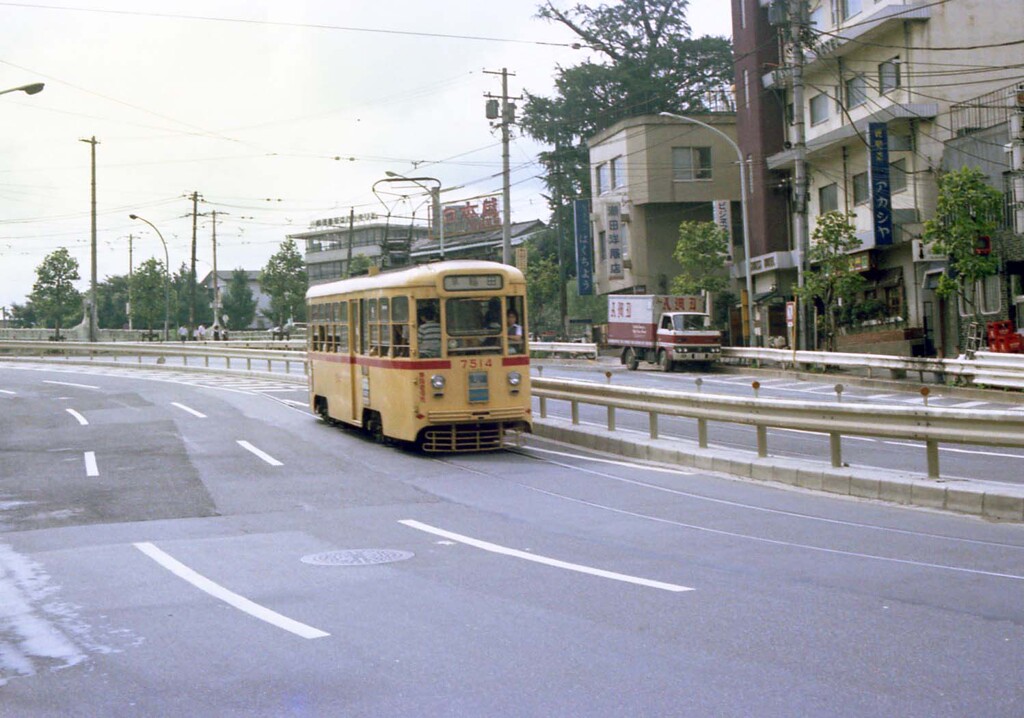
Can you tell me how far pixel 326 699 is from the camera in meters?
5.62

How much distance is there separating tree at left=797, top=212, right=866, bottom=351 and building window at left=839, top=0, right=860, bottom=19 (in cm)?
771

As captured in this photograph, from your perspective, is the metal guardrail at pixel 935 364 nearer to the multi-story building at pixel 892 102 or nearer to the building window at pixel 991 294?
the multi-story building at pixel 892 102

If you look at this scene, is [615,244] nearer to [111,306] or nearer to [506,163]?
[506,163]

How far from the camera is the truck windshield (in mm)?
40594

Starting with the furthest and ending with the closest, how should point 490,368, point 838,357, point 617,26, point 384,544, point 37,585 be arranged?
point 617,26, point 838,357, point 490,368, point 384,544, point 37,585

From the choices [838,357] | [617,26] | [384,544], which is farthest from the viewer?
[617,26]

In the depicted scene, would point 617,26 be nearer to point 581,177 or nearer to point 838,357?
point 581,177

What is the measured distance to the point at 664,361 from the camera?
40.9 meters

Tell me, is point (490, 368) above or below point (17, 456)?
above

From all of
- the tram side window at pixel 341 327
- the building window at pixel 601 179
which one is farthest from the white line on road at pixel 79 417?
the building window at pixel 601 179

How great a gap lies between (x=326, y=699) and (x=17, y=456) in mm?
13995

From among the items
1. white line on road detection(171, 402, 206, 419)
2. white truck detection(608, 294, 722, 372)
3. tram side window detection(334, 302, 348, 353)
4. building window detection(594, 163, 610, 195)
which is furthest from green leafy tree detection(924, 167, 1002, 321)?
building window detection(594, 163, 610, 195)

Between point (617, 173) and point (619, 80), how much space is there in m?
11.0

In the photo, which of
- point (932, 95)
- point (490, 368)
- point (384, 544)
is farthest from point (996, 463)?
point (932, 95)
